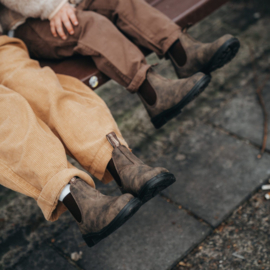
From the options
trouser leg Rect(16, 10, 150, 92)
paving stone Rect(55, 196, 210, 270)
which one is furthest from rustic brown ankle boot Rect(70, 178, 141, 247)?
trouser leg Rect(16, 10, 150, 92)

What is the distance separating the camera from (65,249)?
184 centimetres

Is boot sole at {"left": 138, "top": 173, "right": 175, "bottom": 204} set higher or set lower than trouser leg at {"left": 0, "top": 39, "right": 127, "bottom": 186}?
lower

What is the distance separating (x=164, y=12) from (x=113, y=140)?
1.16 metres

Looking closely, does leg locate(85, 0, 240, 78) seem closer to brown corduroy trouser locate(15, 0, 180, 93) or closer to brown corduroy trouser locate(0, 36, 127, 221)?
brown corduroy trouser locate(15, 0, 180, 93)

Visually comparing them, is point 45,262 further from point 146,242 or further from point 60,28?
point 60,28

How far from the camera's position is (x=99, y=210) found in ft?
4.53

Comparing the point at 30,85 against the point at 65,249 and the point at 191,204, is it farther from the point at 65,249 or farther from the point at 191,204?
the point at 191,204

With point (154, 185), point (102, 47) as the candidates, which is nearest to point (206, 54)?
point (102, 47)

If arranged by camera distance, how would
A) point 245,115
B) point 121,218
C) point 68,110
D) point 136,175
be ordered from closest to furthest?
point 121,218
point 136,175
point 68,110
point 245,115

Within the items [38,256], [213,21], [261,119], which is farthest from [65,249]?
[213,21]

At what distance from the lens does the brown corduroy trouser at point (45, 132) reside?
1.41m

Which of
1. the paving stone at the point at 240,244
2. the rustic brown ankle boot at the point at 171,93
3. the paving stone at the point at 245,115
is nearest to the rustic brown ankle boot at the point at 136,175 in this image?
the rustic brown ankle boot at the point at 171,93

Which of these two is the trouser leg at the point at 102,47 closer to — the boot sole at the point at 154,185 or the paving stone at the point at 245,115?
the boot sole at the point at 154,185

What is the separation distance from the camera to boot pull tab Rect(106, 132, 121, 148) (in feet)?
5.00
